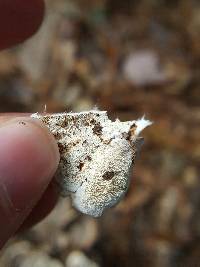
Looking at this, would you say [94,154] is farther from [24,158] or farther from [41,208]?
[41,208]

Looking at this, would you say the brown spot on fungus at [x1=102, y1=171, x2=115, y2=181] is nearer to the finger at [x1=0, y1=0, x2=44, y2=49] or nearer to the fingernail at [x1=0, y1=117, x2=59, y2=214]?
the fingernail at [x1=0, y1=117, x2=59, y2=214]

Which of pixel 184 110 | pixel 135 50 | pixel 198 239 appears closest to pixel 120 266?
pixel 198 239

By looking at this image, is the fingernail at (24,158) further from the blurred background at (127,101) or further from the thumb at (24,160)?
the blurred background at (127,101)

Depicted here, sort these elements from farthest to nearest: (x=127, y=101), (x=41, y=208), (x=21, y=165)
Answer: (x=127, y=101) → (x=41, y=208) → (x=21, y=165)

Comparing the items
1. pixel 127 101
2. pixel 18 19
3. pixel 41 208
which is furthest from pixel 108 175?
pixel 127 101

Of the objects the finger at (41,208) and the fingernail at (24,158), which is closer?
the fingernail at (24,158)

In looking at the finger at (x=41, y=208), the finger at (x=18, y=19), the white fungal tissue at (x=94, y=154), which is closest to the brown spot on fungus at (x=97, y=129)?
the white fungal tissue at (x=94, y=154)
